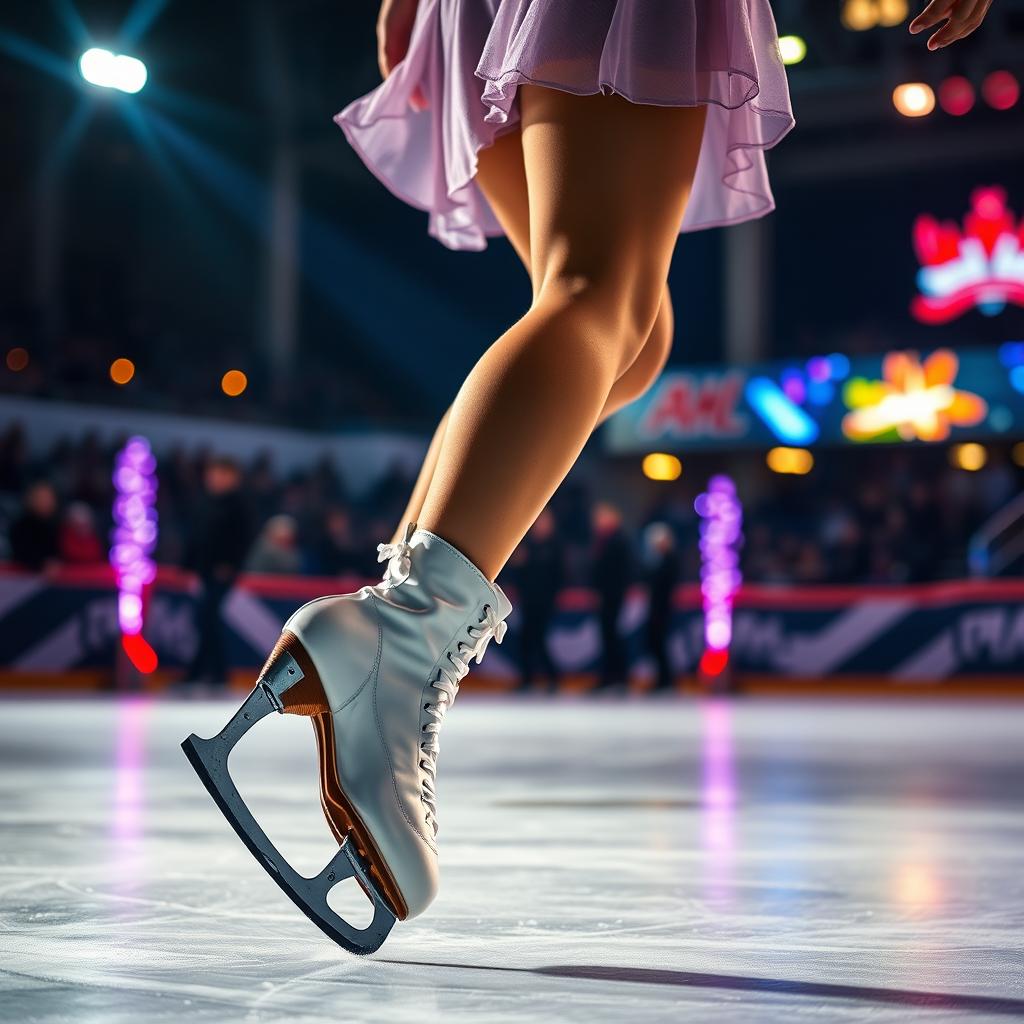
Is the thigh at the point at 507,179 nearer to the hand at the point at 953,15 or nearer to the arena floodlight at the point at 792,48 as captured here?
the hand at the point at 953,15

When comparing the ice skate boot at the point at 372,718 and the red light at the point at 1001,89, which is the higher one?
the red light at the point at 1001,89

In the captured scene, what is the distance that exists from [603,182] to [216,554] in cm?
761

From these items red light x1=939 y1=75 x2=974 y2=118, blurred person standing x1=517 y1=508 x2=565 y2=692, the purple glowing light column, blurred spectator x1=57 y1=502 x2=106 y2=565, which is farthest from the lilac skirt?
red light x1=939 y1=75 x2=974 y2=118

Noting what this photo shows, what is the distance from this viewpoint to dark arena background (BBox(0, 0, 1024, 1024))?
42.4 inches

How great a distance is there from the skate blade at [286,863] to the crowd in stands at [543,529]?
25.1ft

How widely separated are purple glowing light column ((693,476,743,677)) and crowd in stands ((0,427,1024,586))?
29 centimetres

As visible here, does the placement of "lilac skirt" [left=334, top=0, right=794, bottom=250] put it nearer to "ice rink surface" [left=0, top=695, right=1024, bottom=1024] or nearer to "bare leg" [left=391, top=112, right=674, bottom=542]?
"bare leg" [left=391, top=112, right=674, bottom=542]

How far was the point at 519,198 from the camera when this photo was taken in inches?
55.1

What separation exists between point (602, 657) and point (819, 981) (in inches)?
364

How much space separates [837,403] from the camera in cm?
1605

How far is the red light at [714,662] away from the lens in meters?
10.3

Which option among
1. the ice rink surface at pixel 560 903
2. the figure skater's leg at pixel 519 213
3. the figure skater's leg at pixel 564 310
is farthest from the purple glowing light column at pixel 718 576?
the figure skater's leg at pixel 564 310

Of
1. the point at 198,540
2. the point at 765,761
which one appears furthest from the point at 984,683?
the point at 765,761

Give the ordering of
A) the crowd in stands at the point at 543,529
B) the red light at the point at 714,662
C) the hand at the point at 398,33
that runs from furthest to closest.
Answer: the red light at the point at 714,662 < the crowd in stands at the point at 543,529 < the hand at the point at 398,33
